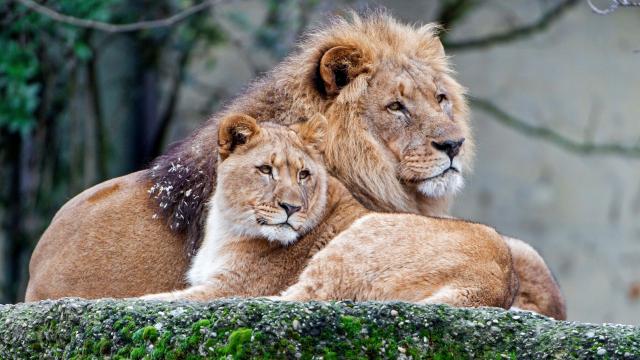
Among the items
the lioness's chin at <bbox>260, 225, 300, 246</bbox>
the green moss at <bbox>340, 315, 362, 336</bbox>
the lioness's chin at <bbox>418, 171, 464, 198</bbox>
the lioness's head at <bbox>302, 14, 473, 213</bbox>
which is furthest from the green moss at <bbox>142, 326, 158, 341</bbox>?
the lioness's chin at <bbox>418, 171, 464, 198</bbox>

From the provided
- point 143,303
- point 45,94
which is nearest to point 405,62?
point 143,303

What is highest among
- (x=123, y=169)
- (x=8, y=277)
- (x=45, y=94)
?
(x=45, y=94)

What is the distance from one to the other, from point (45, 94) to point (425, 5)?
3083mm

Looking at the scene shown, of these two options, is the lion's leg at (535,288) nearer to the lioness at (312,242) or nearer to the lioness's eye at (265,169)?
the lioness at (312,242)

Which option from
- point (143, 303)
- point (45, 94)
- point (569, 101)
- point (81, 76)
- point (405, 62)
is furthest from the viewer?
point (569, 101)

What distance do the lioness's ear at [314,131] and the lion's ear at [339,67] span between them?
308 millimetres

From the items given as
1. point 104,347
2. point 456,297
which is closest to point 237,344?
point 104,347

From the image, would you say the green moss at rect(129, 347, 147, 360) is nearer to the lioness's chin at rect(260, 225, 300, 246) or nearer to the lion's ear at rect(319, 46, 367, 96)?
the lioness's chin at rect(260, 225, 300, 246)

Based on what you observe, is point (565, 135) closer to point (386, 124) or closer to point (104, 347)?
point (386, 124)

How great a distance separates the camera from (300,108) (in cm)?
485

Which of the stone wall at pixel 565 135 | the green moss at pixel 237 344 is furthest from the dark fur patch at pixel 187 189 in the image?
the stone wall at pixel 565 135

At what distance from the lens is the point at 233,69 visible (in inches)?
391

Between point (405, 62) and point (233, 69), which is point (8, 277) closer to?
point (233, 69)

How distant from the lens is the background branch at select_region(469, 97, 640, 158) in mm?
9617
